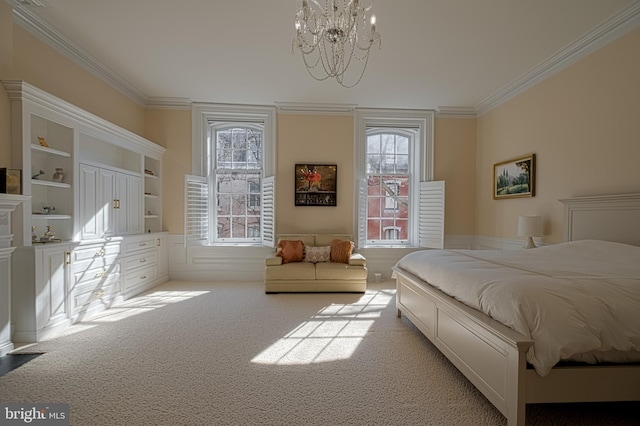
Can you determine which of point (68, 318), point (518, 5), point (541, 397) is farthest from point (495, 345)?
point (68, 318)

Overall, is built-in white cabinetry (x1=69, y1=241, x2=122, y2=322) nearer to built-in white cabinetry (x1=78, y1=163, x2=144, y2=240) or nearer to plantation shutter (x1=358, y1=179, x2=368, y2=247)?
built-in white cabinetry (x1=78, y1=163, x2=144, y2=240)

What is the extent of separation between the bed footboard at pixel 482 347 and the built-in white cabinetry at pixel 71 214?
146 inches

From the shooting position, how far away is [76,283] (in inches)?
134

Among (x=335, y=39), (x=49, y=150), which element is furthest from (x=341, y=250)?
(x=49, y=150)

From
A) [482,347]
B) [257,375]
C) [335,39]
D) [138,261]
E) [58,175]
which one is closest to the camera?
[482,347]

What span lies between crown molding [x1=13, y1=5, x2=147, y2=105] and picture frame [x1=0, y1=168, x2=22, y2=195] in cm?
164

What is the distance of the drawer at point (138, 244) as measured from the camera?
4.32 m

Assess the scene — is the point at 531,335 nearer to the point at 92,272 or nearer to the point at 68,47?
the point at 92,272

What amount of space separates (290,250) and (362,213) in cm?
158

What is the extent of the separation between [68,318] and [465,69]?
5.76m

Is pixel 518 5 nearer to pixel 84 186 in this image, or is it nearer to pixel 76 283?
pixel 84 186

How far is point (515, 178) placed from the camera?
4594mm

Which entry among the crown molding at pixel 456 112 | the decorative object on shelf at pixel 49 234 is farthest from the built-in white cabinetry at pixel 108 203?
the crown molding at pixel 456 112

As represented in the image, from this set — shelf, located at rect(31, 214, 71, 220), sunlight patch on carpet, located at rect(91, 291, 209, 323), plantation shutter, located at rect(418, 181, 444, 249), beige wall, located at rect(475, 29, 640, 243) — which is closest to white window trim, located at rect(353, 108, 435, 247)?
plantation shutter, located at rect(418, 181, 444, 249)
